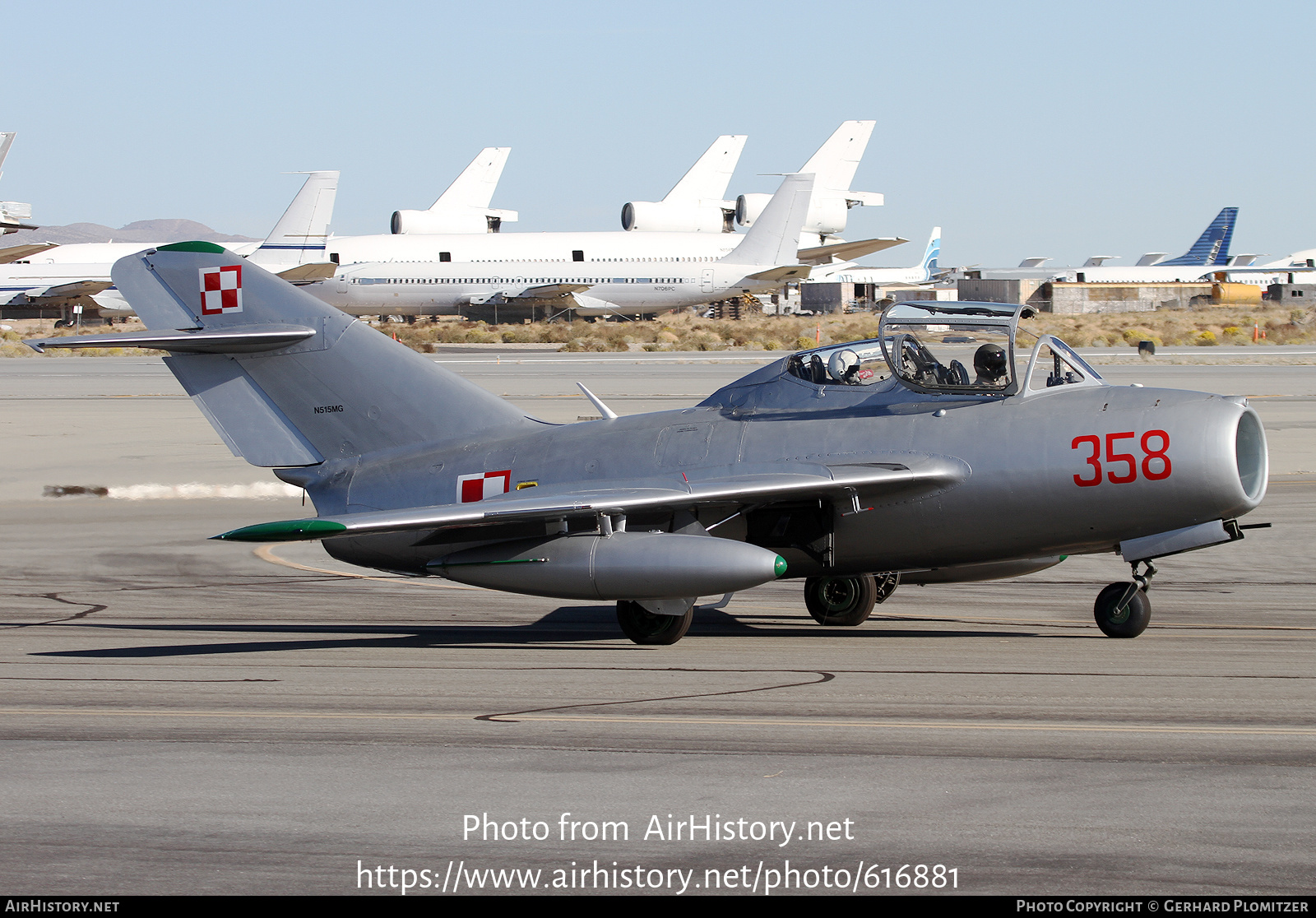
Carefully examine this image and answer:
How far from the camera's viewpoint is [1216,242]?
177500mm

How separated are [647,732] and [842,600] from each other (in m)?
4.55

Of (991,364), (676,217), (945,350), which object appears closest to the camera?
(991,364)

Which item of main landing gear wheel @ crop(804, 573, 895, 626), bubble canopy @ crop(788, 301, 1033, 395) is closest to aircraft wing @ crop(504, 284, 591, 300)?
main landing gear wheel @ crop(804, 573, 895, 626)

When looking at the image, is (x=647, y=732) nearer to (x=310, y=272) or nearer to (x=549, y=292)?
(x=310, y=272)

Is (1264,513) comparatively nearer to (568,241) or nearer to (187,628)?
(187,628)

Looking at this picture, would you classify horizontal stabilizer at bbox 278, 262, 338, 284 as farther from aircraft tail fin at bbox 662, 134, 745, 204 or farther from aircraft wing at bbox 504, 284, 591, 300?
aircraft tail fin at bbox 662, 134, 745, 204

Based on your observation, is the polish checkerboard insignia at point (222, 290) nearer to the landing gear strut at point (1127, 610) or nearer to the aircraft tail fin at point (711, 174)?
the landing gear strut at point (1127, 610)

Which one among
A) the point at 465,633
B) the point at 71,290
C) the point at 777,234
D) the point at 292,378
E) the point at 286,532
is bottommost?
the point at 465,633

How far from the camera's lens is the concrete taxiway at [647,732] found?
620 centimetres

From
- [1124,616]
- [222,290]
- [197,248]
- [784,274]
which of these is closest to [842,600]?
[1124,616]

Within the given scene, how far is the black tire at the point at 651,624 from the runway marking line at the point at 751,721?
2796 mm

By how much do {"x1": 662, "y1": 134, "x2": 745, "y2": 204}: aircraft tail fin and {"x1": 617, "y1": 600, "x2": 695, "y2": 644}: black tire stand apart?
290 feet

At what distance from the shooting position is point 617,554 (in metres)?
11.1

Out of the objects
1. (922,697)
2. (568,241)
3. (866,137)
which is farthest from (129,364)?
(922,697)
